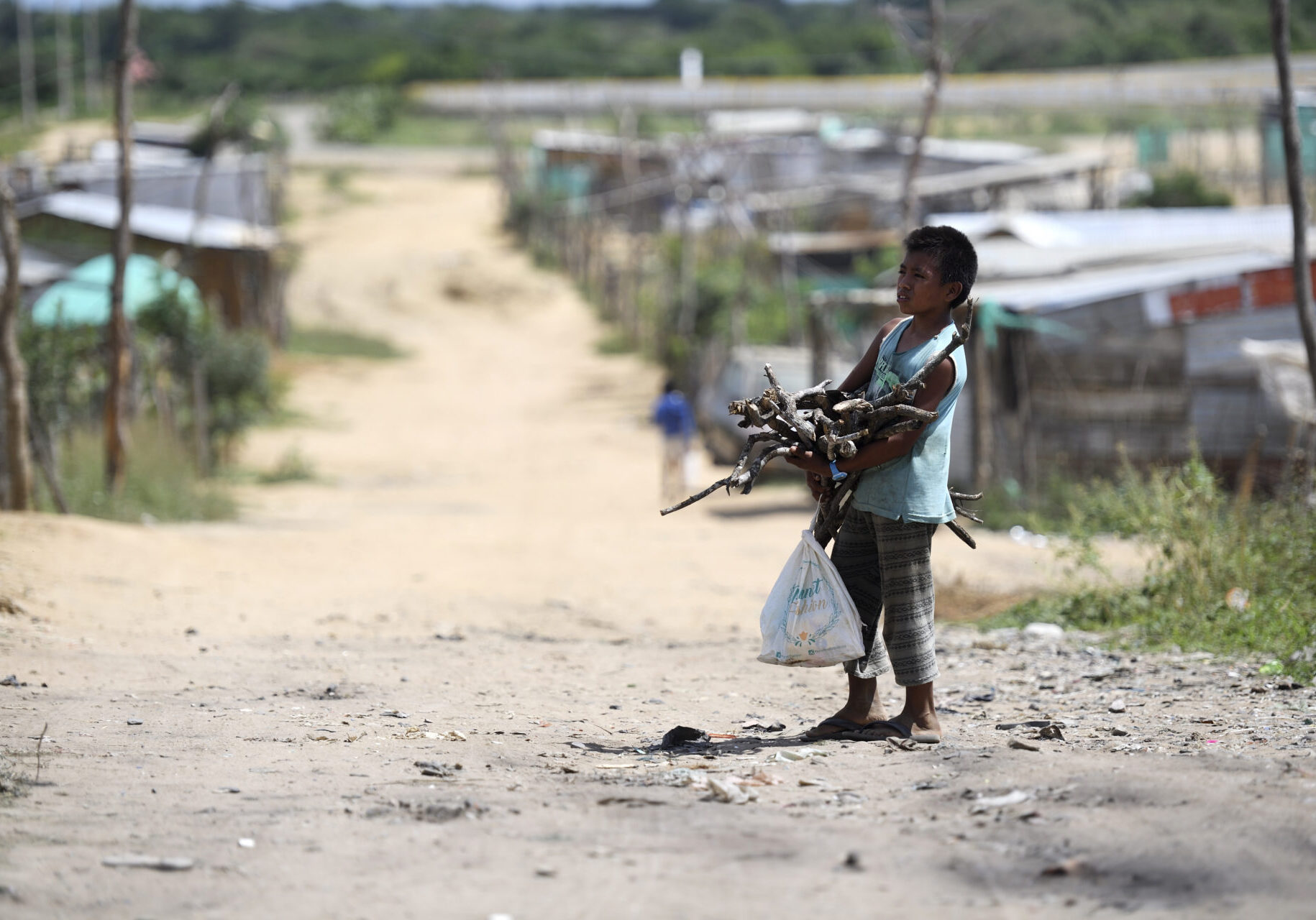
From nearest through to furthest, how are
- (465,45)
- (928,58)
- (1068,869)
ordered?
(1068,869), (928,58), (465,45)

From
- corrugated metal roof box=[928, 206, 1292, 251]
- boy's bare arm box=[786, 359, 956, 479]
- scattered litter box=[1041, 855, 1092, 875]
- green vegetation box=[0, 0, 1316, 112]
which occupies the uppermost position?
green vegetation box=[0, 0, 1316, 112]

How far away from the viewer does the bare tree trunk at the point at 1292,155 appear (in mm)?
7273

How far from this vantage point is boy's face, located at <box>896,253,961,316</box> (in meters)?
3.91

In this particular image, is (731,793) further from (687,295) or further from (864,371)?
(687,295)

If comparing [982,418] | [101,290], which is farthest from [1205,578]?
[101,290]

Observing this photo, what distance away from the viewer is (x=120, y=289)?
10.3 meters

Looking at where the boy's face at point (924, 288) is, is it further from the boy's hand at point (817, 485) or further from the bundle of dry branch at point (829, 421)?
the boy's hand at point (817, 485)

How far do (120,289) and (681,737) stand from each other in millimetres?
7844

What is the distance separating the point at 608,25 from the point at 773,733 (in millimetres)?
94203

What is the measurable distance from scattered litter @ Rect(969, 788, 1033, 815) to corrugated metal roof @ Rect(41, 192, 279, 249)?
1473 centimetres

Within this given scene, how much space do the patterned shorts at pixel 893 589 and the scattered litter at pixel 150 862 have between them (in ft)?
→ 6.51

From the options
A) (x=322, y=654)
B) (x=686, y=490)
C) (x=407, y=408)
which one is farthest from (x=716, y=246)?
(x=322, y=654)

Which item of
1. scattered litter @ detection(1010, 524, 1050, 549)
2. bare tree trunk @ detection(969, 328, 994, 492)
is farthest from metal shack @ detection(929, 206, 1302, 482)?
scattered litter @ detection(1010, 524, 1050, 549)

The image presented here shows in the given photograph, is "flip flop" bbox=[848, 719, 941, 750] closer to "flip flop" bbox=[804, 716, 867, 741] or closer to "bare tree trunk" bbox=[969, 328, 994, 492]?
"flip flop" bbox=[804, 716, 867, 741]
